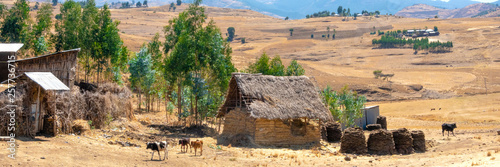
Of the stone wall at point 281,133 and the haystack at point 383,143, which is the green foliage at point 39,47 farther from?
the haystack at point 383,143

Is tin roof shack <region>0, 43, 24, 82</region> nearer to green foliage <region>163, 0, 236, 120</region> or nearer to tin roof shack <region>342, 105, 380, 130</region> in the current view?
green foliage <region>163, 0, 236, 120</region>

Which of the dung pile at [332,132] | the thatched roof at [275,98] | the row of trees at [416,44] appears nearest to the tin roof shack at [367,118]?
the dung pile at [332,132]

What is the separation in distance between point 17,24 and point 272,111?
22693mm

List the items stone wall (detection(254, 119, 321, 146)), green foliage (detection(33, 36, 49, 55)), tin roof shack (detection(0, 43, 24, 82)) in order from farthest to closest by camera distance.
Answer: green foliage (detection(33, 36, 49, 55)) → stone wall (detection(254, 119, 321, 146)) → tin roof shack (detection(0, 43, 24, 82))

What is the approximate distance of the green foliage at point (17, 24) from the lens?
3669cm

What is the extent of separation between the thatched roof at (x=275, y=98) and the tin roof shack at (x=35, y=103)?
9.12m

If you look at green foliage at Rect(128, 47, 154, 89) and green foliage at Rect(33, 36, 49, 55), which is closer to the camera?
green foliage at Rect(128, 47, 154, 89)

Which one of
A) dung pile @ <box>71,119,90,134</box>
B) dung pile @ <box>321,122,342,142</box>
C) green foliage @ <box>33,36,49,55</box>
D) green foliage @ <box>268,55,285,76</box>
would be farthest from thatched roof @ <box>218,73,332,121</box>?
green foliage @ <box>33,36,49,55</box>

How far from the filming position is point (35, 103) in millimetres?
18375

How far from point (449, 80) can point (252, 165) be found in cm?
7720

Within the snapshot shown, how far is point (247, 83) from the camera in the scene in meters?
25.7

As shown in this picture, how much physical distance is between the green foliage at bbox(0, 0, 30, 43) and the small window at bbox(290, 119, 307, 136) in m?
21.9

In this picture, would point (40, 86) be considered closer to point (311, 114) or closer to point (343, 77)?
point (311, 114)

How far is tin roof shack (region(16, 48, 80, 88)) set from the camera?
20312 millimetres
